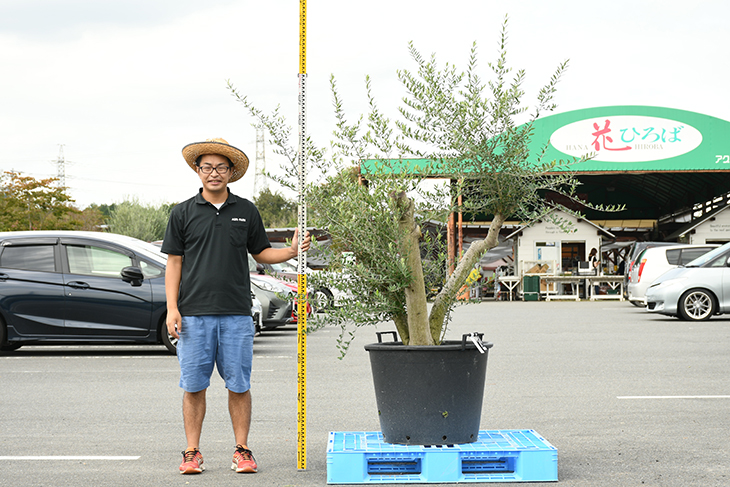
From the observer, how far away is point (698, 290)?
18.5 m

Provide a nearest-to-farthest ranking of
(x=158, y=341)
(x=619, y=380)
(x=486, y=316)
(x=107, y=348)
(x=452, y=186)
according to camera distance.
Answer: (x=452, y=186)
(x=619, y=380)
(x=158, y=341)
(x=107, y=348)
(x=486, y=316)

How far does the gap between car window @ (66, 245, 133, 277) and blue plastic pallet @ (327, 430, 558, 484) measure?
25.4ft

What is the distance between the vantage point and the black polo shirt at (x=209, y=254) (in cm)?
515

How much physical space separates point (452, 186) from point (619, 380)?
4.77 metres

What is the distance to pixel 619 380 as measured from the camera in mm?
9383

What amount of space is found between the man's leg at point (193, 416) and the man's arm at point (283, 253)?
92 cm

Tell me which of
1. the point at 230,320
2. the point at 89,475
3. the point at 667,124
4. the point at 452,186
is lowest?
the point at 89,475

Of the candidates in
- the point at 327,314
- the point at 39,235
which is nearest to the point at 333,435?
the point at 327,314

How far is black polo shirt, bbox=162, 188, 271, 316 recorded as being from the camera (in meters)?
5.15

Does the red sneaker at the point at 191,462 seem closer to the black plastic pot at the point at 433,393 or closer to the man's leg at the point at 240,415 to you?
the man's leg at the point at 240,415

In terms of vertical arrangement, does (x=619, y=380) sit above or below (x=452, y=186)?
below

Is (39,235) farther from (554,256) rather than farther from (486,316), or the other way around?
(554,256)

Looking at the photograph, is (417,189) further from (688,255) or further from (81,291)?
(688,255)

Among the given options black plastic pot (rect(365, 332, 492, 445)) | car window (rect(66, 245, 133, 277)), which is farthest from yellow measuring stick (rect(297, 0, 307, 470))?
car window (rect(66, 245, 133, 277))
